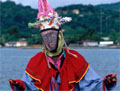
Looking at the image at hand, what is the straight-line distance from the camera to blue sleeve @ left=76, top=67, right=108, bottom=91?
5398 millimetres

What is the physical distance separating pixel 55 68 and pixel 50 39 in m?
0.32

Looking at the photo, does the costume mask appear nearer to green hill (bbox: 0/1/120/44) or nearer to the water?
the water

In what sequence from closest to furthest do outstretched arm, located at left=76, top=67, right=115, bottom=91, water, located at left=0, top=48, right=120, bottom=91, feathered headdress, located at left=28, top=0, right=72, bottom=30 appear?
outstretched arm, located at left=76, top=67, right=115, bottom=91 < feathered headdress, located at left=28, top=0, right=72, bottom=30 < water, located at left=0, top=48, right=120, bottom=91

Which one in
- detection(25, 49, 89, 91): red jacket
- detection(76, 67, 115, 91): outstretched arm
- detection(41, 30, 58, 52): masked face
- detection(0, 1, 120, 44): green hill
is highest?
detection(41, 30, 58, 52): masked face

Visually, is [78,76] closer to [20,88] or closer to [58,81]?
[58,81]

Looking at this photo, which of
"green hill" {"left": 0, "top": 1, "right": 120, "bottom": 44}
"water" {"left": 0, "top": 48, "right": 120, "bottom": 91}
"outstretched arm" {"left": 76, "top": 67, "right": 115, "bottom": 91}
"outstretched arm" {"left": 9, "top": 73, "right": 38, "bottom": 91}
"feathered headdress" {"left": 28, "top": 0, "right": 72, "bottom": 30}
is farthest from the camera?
"green hill" {"left": 0, "top": 1, "right": 120, "bottom": 44}

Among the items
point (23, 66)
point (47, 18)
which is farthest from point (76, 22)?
point (47, 18)

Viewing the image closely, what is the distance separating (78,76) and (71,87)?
0.47ft

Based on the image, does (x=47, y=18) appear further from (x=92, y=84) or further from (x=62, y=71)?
(x=92, y=84)

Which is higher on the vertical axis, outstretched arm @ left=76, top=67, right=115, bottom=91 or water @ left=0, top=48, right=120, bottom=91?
outstretched arm @ left=76, top=67, right=115, bottom=91

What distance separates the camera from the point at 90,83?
214 inches

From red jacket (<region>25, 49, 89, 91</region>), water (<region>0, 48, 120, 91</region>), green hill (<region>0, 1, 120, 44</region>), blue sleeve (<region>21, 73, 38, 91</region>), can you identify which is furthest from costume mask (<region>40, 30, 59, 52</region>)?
green hill (<region>0, 1, 120, 44</region>)

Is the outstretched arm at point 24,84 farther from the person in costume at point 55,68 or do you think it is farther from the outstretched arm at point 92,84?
the outstretched arm at point 92,84

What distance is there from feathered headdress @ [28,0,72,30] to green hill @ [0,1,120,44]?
81.5 meters
